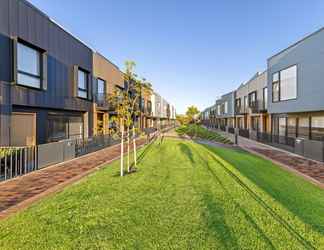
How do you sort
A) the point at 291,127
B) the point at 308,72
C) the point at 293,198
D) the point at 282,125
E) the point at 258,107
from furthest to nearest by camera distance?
1. the point at 258,107
2. the point at 282,125
3. the point at 291,127
4. the point at 308,72
5. the point at 293,198

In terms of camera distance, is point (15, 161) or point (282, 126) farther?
point (282, 126)

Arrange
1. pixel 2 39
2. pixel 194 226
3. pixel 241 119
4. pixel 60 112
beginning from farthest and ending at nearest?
pixel 241 119
pixel 60 112
pixel 2 39
pixel 194 226

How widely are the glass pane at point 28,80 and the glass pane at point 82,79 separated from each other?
5251 millimetres

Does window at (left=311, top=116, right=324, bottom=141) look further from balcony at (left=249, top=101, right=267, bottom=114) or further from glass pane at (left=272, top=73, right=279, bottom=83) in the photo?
balcony at (left=249, top=101, right=267, bottom=114)

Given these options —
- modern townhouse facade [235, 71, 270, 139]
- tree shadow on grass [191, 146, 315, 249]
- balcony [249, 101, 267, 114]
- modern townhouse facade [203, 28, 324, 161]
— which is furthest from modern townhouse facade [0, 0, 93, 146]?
balcony [249, 101, 267, 114]

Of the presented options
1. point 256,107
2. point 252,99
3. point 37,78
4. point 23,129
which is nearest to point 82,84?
point 37,78

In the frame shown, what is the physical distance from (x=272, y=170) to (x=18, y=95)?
39.3ft

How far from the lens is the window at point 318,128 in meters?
15.0

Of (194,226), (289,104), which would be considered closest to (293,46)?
(289,104)

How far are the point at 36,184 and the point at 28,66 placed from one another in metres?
7.20

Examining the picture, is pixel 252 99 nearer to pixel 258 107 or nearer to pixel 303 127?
pixel 258 107

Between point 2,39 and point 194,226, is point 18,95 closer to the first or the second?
point 2,39

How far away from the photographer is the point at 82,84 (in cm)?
1795

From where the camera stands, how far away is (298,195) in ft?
20.6
